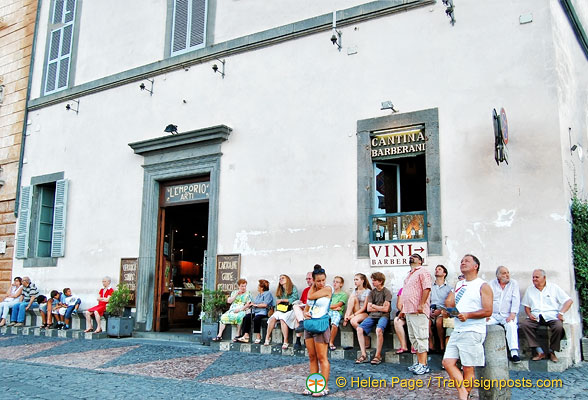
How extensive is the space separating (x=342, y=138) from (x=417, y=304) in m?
3.63

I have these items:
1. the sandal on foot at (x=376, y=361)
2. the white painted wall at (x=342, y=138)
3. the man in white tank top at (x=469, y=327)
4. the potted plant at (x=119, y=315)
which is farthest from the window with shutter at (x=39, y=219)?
the man in white tank top at (x=469, y=327)

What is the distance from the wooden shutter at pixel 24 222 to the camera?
15.2 meters

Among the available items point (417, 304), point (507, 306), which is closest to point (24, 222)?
point (417, 304)

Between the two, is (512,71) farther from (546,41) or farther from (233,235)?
(233,235)

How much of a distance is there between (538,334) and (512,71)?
13.3 feet

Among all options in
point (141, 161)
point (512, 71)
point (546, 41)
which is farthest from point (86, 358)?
point (546, 41)

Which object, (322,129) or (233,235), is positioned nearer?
(322,129)

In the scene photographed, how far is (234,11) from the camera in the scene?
1259cm

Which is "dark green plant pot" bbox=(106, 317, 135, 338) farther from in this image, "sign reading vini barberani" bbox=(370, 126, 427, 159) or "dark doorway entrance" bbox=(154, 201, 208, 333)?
"sign reading vini barberani" bbox=(370, 126, 427, 159)

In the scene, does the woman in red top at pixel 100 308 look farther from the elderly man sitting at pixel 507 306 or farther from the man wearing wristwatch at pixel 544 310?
the man wearing wristwatch at pixel 544 310

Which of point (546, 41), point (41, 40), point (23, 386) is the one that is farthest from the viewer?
point (41, 40)

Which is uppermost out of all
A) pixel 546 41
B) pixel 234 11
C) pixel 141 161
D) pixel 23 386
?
pixel 234 11

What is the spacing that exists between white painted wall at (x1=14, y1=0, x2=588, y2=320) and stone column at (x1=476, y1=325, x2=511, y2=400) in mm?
3371

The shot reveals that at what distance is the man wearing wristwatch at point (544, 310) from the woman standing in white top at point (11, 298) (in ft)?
38.6
